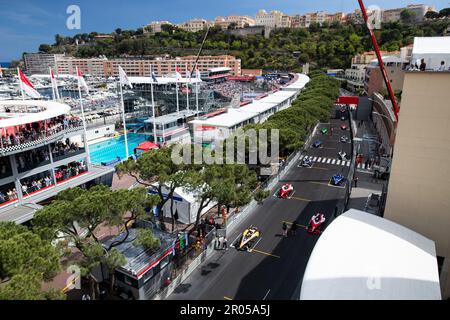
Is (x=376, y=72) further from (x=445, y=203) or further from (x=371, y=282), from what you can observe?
(x=371, y=282)

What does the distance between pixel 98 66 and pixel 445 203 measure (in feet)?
477

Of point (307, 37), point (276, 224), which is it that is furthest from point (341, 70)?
point (276, 224)

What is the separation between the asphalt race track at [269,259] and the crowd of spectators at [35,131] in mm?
15931

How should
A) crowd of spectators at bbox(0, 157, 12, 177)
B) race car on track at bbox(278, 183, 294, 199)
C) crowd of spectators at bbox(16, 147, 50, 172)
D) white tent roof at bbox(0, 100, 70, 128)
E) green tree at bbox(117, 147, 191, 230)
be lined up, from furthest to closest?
1. race car on track at bbox(278, 183, 294, 199)
2. crowd of spectators at bbox(16, 147, 50, 172)
3. crowd of spectators at bbox(0, 157, 12, 177)
4. white tent roof at bbox(0, 100, 70, 128)
5. green tree at bbox(117, 147, 191, 230)

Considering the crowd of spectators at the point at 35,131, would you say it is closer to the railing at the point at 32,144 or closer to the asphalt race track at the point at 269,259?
the railing at the point at 32,144

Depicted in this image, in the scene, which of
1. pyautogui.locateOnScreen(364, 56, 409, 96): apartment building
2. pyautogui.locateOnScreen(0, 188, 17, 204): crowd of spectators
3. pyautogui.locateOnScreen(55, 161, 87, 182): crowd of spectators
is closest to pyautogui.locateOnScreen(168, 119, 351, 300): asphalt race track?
pyautogui.locateOnScreen(0, 188, 17, 204): crowd of spectators

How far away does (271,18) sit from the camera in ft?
639

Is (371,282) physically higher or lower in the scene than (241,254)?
higher

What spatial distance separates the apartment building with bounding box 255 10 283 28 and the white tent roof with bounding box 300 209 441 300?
196128 mm

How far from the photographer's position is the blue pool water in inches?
1945

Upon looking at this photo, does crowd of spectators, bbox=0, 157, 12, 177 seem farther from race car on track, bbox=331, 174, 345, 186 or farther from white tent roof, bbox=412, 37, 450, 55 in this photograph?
race car on track, bbox=331, 174, 345, 186

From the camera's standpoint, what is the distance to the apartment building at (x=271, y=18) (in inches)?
7559

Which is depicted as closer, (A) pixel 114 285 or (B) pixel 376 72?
(A) pixel 114 285

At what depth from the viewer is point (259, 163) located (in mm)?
31000
